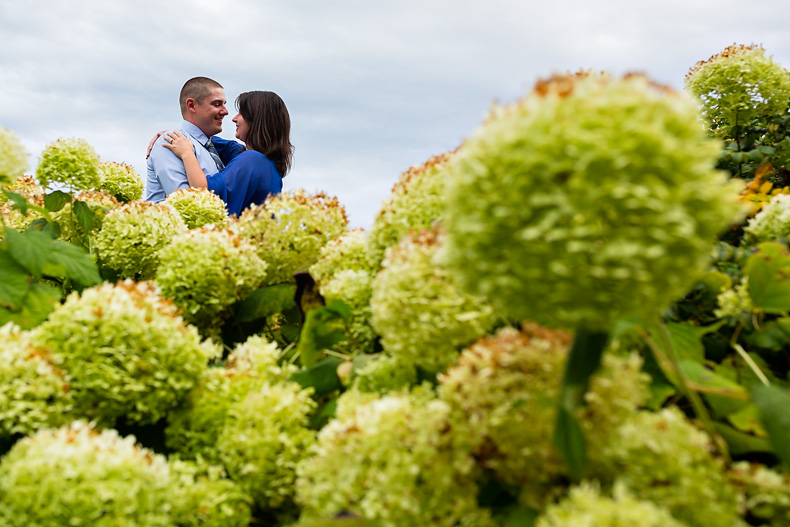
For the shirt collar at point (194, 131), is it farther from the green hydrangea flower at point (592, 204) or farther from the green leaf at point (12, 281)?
the green hydrangea flower at point (592, 204)

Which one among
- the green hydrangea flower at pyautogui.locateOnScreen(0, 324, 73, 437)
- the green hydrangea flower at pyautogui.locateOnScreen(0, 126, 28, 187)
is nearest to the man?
the green hydrangea flower at pyautogui.locateOnScreen(0, 126, 28, 187)

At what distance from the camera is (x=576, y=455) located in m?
0.69

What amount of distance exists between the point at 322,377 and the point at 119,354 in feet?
1.31

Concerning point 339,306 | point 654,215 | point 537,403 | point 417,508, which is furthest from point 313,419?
point 654,215

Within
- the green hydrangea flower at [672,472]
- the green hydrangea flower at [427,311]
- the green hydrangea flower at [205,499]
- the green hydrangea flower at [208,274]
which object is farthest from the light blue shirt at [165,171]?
the green hydrangea flower at [672,472]

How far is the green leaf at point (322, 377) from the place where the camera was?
125 centimetres

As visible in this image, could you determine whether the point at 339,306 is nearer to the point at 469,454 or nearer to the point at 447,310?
the point at 447,310

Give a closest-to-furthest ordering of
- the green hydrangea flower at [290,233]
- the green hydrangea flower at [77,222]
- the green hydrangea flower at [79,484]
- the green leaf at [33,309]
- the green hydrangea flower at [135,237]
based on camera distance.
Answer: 1. the green hydrangea flower at [79,484]
2. the green leaf at [33,309]
3. the green hydrangea flower at [290,233]
4. the green hydrangea flower at [135,237]
5. the green hydrangea flower at [77,222]

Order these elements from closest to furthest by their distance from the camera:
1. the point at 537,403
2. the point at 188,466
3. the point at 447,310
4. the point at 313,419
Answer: the point at 537,403 → the point at 447,310 → the point at 188,466 → the point at 313,419

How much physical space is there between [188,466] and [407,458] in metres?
0.47

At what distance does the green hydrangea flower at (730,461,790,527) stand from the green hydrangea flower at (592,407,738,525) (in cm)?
2

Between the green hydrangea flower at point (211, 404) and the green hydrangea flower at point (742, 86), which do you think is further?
the green hydrangea flower at point (742, 86)

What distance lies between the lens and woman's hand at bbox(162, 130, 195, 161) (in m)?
4.18

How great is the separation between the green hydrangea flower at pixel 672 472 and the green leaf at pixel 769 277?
0.44 metres
